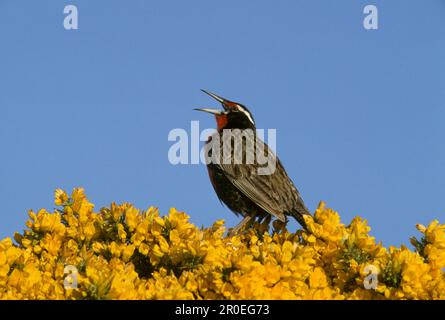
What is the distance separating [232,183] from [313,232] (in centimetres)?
224

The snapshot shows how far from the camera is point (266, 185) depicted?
7426 millimetres

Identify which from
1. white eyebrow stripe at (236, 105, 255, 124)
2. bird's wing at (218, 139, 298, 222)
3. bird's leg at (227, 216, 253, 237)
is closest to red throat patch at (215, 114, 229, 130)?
white eyebrow stripe at (236, 105, 255, 124)

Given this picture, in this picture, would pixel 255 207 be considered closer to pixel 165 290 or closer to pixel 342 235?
pixel 342 235

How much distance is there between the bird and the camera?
281 inches

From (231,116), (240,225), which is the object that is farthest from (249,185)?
(231,116)

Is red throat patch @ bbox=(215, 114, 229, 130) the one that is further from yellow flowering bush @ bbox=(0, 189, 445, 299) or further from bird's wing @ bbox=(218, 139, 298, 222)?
yellow flowering bush @ bbox=(0, 189, 445, 299)

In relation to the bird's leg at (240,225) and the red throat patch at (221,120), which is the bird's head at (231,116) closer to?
the red throat patch at (221,120)

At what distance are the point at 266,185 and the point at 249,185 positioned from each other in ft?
0.60

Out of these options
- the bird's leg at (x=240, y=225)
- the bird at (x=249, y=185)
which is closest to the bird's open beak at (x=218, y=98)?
the bird at (x=249, y=185)

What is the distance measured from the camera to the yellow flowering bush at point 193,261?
4328mm

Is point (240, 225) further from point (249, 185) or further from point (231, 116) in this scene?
point (231, 116)

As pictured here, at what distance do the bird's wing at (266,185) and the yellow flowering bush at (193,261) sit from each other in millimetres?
990
